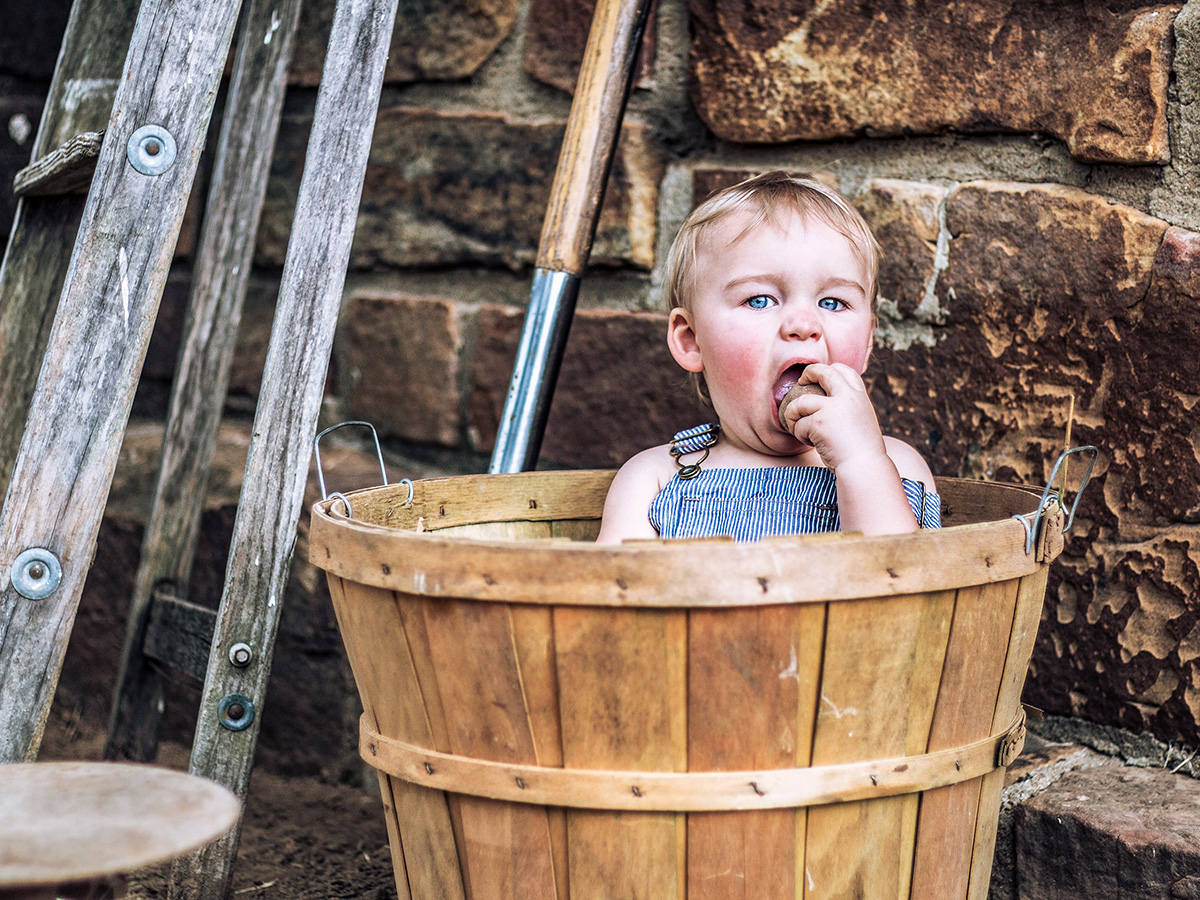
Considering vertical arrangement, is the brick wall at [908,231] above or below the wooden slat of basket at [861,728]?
above

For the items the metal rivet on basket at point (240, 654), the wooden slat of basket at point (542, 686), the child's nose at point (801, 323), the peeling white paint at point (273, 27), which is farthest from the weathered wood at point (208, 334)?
the wooden slat of basket at point (542, 686)

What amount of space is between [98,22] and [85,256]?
44 centimetres

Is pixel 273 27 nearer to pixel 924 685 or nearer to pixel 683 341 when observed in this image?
pixel 683 341

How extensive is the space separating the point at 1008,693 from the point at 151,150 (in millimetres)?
1047

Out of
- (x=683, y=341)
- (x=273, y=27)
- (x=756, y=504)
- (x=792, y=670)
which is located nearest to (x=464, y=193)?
(x=273, y=27)

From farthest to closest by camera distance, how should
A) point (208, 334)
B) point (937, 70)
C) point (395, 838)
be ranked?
point (208, 334) < point (937, 70) < point (395, 838)

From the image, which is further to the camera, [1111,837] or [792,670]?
[1111,837]

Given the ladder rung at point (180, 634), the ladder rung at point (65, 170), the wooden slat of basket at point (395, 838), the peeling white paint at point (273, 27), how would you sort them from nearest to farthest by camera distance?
the wooden slat of basket at point (395, 838) < the ladder rung at point (65, 170) < the ladder rung at point (180, 634) < the peeling white paint at point (273, 27)

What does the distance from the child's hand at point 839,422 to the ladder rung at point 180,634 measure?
0.82m

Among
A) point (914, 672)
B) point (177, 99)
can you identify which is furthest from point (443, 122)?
point (914, 672)

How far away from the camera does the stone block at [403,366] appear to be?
201 centimetres

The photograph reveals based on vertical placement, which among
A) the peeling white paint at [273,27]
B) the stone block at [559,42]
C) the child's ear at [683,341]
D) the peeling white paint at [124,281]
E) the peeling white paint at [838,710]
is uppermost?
the stone block at [559,42]

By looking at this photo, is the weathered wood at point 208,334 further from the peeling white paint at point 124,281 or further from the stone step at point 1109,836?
the stone step at point 1109,836

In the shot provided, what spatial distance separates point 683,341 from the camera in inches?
58.1
